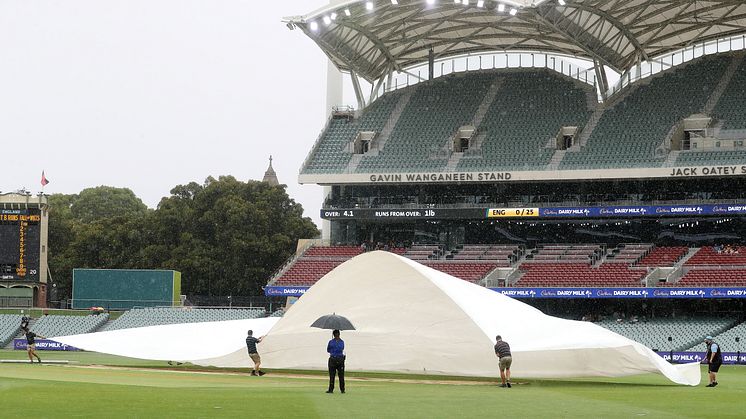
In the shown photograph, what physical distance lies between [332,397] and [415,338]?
36.3ft

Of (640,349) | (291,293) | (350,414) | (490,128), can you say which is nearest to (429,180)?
(490,128)

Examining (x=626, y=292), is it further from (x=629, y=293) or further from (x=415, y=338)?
(x=415, y=338)

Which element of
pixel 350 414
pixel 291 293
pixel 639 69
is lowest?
pixel 350 414

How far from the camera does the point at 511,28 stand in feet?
218

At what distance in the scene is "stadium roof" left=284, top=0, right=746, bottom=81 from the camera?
59938 millimetres

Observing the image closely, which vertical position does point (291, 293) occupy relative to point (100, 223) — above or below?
below

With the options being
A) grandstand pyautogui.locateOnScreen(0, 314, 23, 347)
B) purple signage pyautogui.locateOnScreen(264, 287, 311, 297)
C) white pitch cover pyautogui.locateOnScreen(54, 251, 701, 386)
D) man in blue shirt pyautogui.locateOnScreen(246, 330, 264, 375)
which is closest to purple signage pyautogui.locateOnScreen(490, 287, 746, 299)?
purple signage pyautogui.locateOnScreen(264, 287, 311, 297)

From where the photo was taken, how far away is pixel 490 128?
220 feet

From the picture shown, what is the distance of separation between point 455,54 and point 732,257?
22.0 m

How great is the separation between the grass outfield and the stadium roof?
30.4m

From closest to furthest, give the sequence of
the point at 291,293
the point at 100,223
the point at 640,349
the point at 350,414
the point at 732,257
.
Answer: the point at 350,414 < the point at 640,349 < the point at 732,257 < the point at 291,293 < the point at 100,223

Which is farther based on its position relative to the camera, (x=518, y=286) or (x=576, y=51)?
(x=576, y=51)

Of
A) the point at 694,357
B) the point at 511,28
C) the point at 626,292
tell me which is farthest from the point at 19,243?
the point at 694,357

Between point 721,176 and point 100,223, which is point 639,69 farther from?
point 100,223
